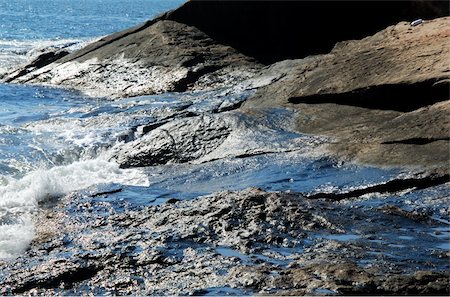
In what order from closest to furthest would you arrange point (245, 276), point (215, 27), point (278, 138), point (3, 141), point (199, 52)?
1. point (245, 276)
2. point (278, 138)
3. point (3, 141)
4. point (199, 52)
5. point (215, 27)

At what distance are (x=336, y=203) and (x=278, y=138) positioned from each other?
3.18 meters

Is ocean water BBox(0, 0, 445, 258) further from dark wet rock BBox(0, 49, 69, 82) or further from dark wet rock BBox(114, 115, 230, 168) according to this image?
dark wet rock BBox(0, 49, 69, 82)

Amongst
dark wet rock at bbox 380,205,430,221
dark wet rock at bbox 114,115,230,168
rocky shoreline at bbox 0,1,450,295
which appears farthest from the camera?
dark wet rock at bbox 114,115,230,168

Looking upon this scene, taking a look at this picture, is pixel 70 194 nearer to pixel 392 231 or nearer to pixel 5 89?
pixel 392 231

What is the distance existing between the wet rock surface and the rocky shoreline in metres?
0.02

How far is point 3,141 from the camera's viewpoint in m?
13.8

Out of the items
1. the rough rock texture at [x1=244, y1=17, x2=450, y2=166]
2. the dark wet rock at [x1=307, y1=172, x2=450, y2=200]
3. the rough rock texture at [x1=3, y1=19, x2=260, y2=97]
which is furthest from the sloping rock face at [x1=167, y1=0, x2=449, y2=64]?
the dark wet rock at [x1=307, y1=172, x2=450, y2=200]

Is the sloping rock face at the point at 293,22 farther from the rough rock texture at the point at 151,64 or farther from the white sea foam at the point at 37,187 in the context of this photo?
the white sea foam at the point at 37,187

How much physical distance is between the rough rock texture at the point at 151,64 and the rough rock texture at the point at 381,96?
11.1 feet

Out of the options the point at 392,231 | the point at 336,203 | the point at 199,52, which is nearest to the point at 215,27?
the point at 199,52

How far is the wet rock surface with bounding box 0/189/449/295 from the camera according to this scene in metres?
5.75

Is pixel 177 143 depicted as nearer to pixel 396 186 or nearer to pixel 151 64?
pixel 396 186

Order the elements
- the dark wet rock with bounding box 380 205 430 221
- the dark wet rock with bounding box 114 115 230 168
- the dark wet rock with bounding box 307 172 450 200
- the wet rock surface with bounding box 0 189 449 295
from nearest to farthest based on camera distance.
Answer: the wet rock surface with bounding box 0 189 449 295 < the dark wet rock with bounding box 380 205 430 221 < the dark wet rock with bounding box 307 172 450 200 < the dark wet rock with bounding box 114 115 230 168

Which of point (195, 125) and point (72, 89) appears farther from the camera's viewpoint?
point (72, 89)
